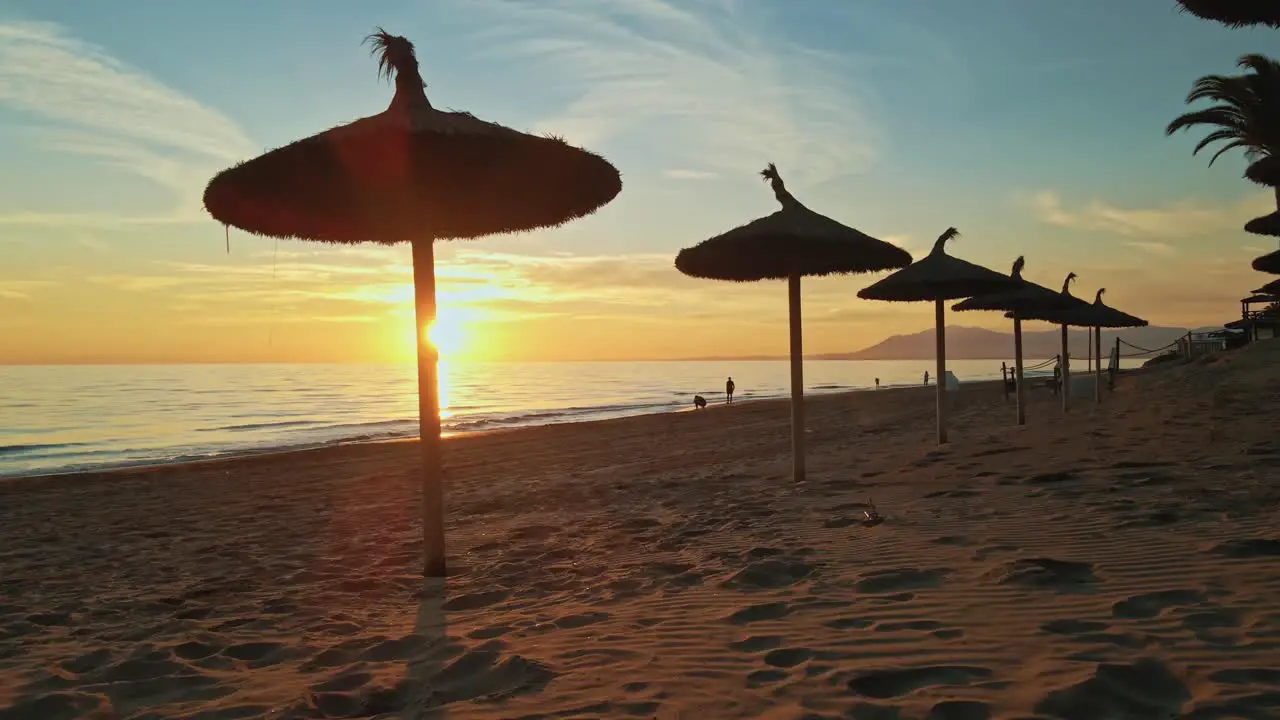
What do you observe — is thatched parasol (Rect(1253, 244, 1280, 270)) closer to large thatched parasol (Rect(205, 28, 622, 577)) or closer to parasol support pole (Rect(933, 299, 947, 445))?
parasol support pole (Rect(933, 299, 947, 445))

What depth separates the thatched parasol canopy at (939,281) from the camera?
11.3 meters

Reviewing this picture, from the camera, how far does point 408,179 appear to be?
18.3 ft

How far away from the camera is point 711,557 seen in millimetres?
5785

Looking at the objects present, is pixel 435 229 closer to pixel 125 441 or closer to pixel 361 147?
pixel 361 147

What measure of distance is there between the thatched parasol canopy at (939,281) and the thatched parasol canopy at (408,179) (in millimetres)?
6557

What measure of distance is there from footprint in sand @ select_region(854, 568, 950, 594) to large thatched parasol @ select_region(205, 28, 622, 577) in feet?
10.3

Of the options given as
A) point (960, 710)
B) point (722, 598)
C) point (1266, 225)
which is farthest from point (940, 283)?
point (960, 710)

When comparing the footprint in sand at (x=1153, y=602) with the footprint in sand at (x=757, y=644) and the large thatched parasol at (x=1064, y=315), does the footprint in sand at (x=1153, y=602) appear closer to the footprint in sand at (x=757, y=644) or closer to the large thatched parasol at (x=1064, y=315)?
the footprint in sand at (x=757, y=644)

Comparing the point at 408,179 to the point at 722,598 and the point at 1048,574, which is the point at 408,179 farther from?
the point at 1048,574

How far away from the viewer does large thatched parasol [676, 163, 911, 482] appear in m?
8.50

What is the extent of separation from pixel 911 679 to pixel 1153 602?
5.47ft

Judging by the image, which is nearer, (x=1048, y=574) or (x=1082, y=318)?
(x=1048, y=574)

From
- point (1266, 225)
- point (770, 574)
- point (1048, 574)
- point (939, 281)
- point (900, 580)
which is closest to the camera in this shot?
point (1048, 574)

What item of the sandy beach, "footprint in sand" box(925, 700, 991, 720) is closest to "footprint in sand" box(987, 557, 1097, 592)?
the sandy beach
